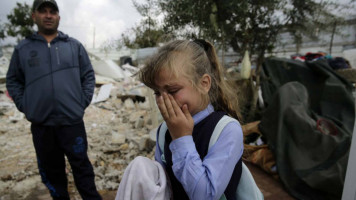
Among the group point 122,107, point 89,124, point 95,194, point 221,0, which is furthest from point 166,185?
point 122,107

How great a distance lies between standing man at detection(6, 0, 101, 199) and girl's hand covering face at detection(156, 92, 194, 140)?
65.4 inches

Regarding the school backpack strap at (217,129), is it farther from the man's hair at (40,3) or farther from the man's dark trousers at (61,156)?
the man's hair at (40,3)

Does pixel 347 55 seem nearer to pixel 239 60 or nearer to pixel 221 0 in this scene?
pixel 239 60

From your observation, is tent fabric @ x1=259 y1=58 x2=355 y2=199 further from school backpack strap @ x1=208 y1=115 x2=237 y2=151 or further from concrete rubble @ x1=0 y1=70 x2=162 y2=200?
school backpack strap @ x1=208 y1=115 x2=237 y2=151

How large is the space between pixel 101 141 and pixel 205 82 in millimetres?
4182

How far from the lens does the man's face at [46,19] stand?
2.32 metres

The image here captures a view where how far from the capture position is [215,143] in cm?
97

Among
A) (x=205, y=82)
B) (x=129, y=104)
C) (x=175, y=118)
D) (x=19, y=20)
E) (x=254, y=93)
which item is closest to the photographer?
(x=175, y=118)

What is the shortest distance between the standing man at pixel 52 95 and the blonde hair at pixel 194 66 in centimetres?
142

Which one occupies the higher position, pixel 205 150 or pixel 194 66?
pixel 194 66

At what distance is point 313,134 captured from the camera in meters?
2.92

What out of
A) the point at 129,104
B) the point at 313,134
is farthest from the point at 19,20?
the point at 313,134

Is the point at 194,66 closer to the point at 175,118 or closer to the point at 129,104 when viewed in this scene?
the point at 175,118

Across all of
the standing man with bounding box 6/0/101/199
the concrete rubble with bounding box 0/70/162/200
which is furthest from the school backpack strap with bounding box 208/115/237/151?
the concrete rubble with bounding box 0/70/162/200
